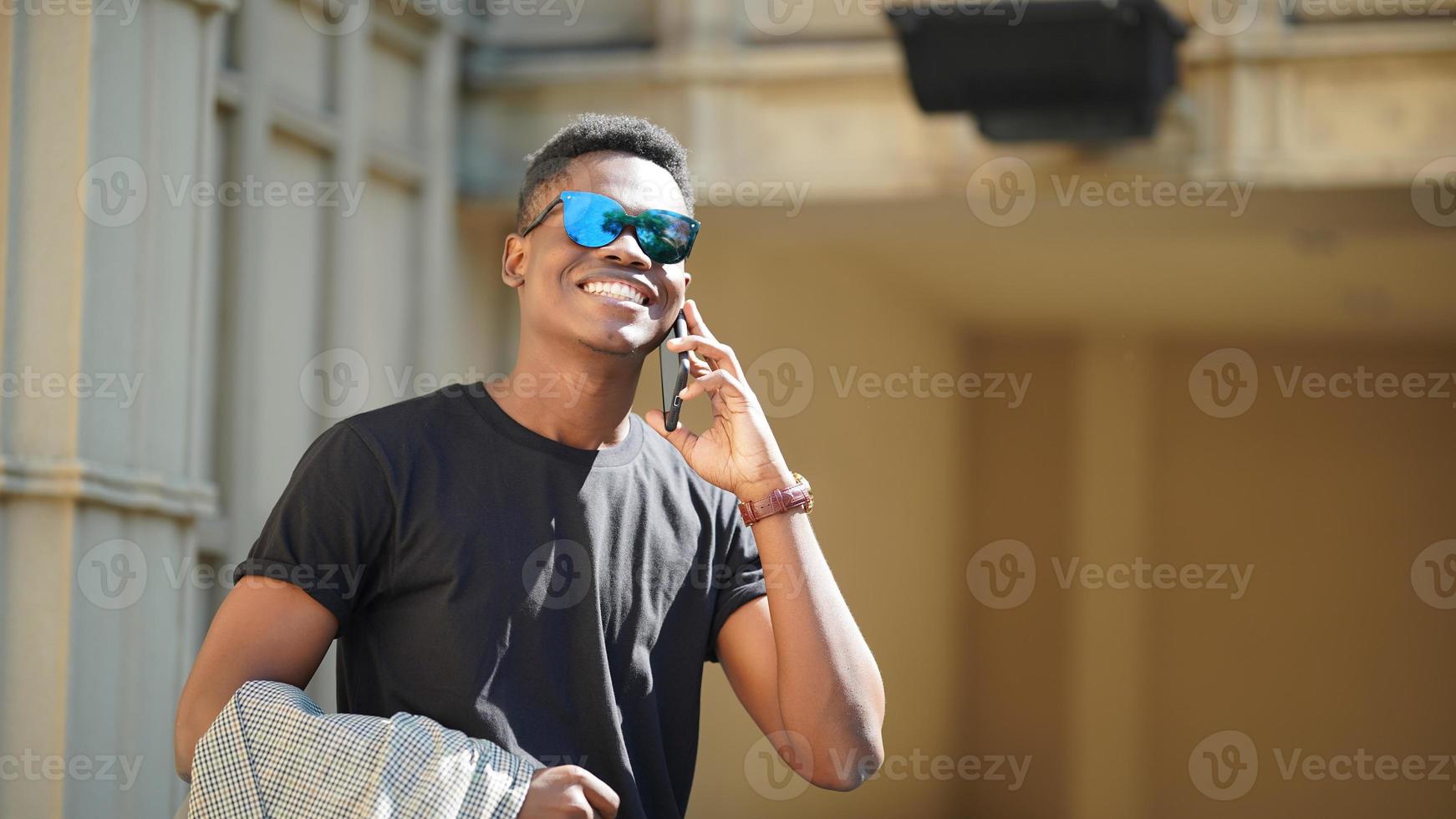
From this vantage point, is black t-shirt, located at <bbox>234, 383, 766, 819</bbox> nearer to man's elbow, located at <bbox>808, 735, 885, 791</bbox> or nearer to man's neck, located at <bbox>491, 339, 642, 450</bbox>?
man's neck, located at <bbox>491, 339, 642, 450</bbox>

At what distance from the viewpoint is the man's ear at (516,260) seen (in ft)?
9.38

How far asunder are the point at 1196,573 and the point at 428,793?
9803mm

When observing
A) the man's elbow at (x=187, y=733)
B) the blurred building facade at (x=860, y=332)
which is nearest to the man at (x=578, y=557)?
the man's elbow at (x=187, y=733)

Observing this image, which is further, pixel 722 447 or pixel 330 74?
pixel 330 74

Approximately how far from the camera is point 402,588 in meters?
2.50

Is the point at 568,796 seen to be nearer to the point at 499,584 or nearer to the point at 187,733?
the point at 499,584

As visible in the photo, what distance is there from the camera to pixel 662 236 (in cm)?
273

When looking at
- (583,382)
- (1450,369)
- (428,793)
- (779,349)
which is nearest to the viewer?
(428,793)

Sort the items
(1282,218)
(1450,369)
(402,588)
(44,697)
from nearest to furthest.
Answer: (402,588) → (44,697) → (1282,218) → (1450,369)

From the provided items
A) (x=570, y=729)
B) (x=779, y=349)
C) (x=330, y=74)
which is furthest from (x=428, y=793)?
(x=779, y=349)

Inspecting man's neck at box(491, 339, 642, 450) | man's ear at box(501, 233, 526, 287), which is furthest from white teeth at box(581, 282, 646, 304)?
man's ear at box(501, 233, 526, 287)

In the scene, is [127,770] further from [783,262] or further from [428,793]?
[783,262]

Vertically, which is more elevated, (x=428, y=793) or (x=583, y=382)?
(x=583, y=382)

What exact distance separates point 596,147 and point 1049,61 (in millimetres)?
3838
